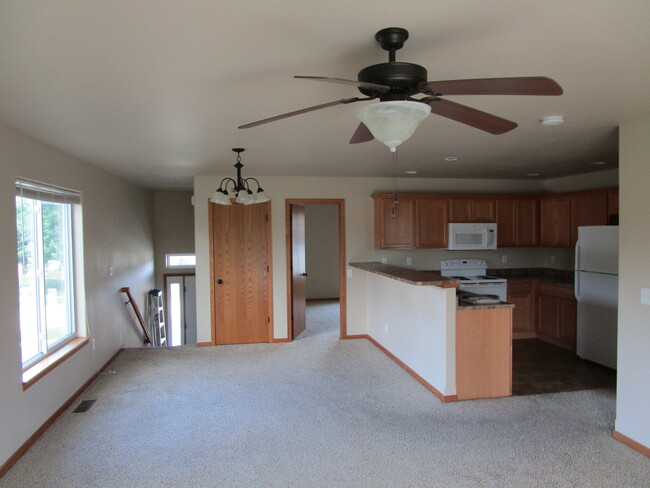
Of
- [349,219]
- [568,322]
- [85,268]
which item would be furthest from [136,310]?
[568,322]

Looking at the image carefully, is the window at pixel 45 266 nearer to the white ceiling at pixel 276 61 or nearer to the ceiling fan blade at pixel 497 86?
the white ceiling at pixel 276 61

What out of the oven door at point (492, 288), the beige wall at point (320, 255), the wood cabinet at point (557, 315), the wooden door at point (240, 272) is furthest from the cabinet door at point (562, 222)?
the beige wall at point (320, 255)

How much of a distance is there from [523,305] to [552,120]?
3520mm

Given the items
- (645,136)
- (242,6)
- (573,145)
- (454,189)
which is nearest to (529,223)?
(454,189)

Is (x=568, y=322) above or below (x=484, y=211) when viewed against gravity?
below

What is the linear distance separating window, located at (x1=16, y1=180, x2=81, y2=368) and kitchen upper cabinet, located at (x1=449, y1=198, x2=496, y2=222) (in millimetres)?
4492

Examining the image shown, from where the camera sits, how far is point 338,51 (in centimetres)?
174

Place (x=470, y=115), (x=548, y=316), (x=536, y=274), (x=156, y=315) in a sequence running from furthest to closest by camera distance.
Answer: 1. (x=156, y=315)
2. (x=536, y=274)
3. (x=548, y=316)
4. (x=470, y=115)

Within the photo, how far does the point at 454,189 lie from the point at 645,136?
332 centimetres

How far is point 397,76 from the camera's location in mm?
1497

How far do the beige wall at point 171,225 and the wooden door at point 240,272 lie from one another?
114 inches

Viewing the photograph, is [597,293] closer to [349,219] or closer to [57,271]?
[349,219]

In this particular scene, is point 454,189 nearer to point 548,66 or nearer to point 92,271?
point 548,66

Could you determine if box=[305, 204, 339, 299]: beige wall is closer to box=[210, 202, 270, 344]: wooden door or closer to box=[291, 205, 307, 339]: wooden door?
box=[291, 205, 307, 339]: wooden door
